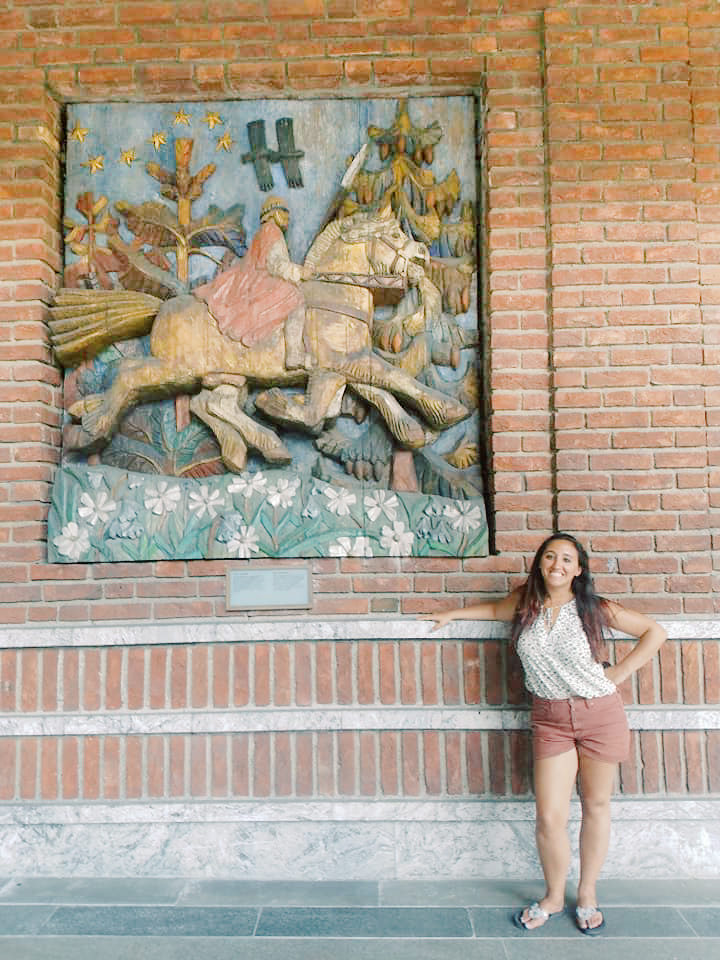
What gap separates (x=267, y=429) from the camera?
372 centimetres

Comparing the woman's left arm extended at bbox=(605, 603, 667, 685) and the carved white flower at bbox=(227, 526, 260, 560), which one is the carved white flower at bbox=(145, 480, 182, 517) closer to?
the carved white flower at bbox=(227, 526, 260, 560)

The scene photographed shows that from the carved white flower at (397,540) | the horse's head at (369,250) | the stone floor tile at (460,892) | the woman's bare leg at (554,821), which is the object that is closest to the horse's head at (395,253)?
the horse's head at (369,250)

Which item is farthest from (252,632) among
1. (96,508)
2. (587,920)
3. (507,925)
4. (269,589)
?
(587,920)

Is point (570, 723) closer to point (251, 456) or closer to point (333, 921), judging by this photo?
point (333, 921)

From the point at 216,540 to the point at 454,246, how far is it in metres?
1.74

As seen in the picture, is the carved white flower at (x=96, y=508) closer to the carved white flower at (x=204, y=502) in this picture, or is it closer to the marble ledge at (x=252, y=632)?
the carved white flower at (x=204, y=502)

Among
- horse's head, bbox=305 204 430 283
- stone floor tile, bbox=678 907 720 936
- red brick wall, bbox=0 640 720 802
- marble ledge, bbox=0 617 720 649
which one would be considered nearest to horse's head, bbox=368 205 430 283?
horse's head, bbox=305 204 430 283

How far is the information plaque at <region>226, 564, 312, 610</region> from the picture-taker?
11.6 ft

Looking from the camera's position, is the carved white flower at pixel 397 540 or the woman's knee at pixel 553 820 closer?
the woman's knee at pixel 553 820

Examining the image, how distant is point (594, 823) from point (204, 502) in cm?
202

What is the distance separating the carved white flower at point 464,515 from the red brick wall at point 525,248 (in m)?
0.08

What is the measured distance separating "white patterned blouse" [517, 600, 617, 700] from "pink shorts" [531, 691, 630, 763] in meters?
0.03

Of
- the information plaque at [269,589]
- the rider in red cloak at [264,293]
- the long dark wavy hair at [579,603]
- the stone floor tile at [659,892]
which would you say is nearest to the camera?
the long dark wavy hair at [579,603]

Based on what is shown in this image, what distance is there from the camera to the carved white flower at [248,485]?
143 inches
